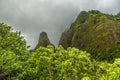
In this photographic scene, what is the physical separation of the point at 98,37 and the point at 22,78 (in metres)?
144

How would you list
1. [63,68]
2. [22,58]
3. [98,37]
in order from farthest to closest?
[98,37]
[22,58]
[63,68]

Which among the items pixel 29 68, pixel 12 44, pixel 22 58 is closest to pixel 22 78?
pixel 29 68

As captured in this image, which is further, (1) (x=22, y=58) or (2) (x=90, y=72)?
(1) (x=22, y=58)

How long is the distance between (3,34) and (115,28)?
13189 centimetres

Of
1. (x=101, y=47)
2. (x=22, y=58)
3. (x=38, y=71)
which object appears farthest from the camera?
(x=101, y=47)

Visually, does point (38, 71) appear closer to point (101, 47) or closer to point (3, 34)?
point (3, 34)

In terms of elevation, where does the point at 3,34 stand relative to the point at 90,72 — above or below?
above

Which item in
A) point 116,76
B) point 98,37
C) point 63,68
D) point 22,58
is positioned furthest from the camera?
point 98,37

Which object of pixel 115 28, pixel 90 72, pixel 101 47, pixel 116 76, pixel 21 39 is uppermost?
pixel 115 28

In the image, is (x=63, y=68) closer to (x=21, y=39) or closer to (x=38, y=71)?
(x=38, y=71)

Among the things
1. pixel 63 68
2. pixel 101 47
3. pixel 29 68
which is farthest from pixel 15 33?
pixel 101 47

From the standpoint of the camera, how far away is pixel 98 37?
653 feet

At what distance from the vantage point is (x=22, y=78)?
59.0 meters

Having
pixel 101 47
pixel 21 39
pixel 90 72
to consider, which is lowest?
pixel 90 72
